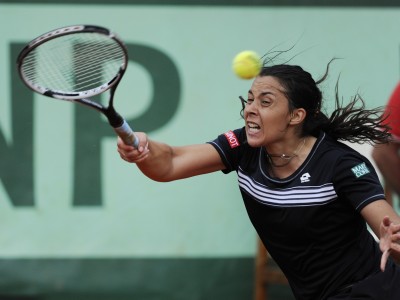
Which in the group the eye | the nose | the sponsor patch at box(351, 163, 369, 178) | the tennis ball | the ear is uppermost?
the tennis ball

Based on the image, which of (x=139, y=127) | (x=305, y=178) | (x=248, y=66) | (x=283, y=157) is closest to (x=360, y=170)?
(x=305, y=178)

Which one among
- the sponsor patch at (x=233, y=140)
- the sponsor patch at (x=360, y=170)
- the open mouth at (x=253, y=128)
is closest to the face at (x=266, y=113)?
the open mouth at (x=253, y=128)

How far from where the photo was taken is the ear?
354cm

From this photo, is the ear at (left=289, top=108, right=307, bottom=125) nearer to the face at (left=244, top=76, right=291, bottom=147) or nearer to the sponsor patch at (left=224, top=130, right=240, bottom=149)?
the face at (left=244, top=76, right=291, bottom=147)

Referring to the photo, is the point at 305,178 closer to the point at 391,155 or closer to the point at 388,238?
the point at 388,238

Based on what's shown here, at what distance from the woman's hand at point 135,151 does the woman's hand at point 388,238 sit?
0.83 metres

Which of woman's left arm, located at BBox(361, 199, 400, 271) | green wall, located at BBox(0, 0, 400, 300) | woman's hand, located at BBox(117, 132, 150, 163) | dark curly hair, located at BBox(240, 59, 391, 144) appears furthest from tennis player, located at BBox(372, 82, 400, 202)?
woman's hand, located at BBox(117, 132, 150, 163)

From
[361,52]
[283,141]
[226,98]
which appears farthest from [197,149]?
[361,52]

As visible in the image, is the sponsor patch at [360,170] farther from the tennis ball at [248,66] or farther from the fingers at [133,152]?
the fingers at [133,152]

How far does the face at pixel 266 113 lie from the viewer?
3.46 metres

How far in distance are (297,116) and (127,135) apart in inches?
29.2

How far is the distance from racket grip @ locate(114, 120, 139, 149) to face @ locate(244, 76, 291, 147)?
0.47 m

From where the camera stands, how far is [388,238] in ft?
10.0

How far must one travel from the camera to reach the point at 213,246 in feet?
17.3
